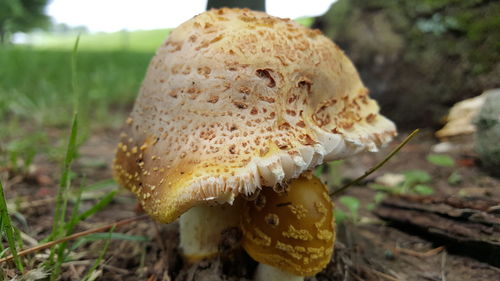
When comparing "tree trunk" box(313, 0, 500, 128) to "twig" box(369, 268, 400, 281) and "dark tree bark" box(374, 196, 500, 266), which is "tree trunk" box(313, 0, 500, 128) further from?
"twig" box(369, 268, 400, 281)

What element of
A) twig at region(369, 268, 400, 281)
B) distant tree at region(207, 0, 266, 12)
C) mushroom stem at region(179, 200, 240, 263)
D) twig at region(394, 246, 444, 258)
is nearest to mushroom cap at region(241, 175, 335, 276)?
mushroom stem at region(179, 200, 240, 263)

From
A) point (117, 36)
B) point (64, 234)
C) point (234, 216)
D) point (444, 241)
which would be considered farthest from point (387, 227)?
point (117, 36)

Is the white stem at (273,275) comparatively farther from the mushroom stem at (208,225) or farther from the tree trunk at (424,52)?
the tree trunk at (424,52)

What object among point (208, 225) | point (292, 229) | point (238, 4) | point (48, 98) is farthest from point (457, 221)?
point (48, 98)

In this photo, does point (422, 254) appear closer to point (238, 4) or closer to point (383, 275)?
point (383, 275)

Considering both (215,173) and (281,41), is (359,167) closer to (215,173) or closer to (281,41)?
(281,41)

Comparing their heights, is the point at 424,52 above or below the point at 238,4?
below
